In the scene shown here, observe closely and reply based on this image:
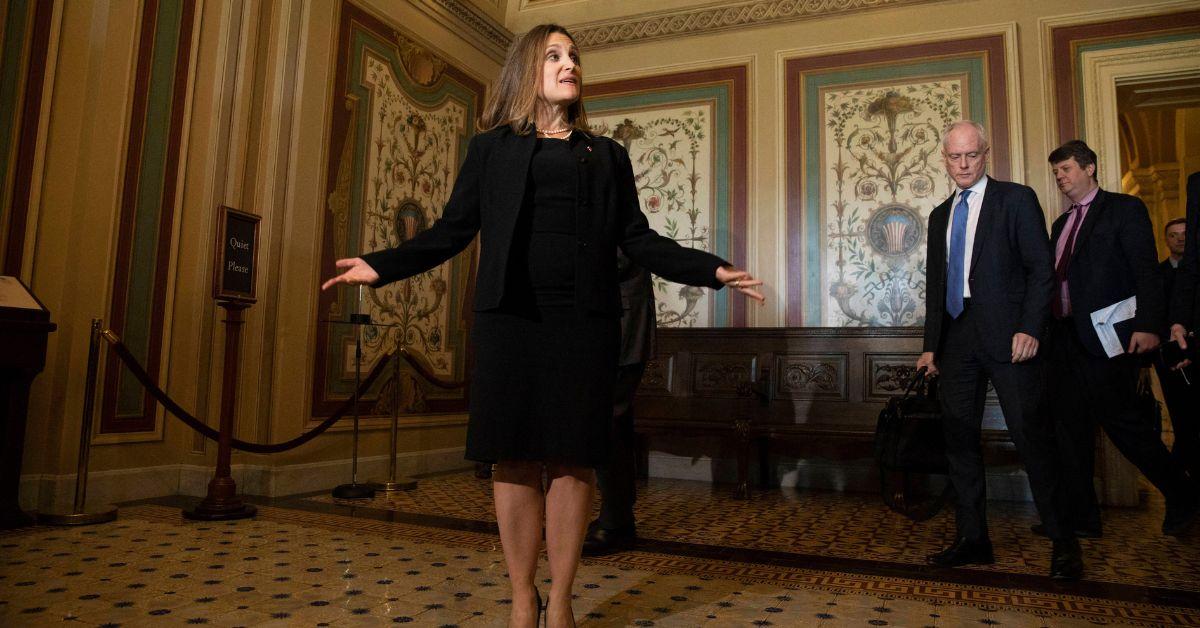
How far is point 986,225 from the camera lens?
282cm

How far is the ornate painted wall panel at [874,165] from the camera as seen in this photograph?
529 cm

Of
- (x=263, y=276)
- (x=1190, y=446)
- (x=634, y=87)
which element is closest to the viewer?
(x=1190, y=446)

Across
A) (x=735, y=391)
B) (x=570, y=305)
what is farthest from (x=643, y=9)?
(x=570, y=305)

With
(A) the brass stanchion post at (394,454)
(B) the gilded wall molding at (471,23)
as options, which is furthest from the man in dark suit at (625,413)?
(B) the gilded wall molding at (471,23)

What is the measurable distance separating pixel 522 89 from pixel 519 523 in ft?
3.29

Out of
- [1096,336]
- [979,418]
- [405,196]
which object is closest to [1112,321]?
[1096,336]

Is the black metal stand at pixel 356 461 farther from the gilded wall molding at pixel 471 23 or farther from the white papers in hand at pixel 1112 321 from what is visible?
the white papers in hand at pixel 1112 321

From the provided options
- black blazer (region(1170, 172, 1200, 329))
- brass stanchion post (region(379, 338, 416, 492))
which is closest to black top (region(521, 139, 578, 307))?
black blazer (region(1170, 172, 1200, 329))

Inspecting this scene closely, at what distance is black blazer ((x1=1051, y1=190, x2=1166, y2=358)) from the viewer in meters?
3.21

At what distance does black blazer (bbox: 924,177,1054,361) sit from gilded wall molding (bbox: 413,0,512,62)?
14.1 ft

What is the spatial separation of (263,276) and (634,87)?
3410 mm

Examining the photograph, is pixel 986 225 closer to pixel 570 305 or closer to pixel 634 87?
pixel 570 305

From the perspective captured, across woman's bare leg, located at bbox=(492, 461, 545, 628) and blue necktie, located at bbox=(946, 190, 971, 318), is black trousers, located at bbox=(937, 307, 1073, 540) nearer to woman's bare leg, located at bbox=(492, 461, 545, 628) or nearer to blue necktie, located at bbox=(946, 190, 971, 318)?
blue necktie, located at bbox=(946, 190, 971, 318)

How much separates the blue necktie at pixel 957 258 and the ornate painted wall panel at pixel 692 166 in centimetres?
277
